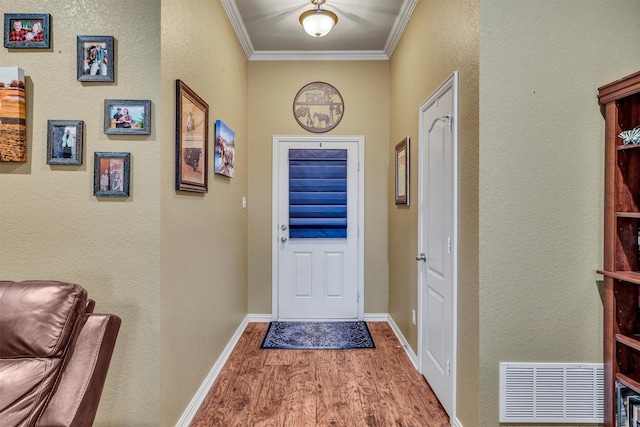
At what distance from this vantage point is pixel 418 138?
269cm

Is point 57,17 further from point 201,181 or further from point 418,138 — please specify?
point 418,138

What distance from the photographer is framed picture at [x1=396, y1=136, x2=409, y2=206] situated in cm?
299

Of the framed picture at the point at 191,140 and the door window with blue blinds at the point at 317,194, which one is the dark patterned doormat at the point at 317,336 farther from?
the framed picture at the point at 191,140

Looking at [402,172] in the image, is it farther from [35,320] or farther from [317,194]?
[35,320]

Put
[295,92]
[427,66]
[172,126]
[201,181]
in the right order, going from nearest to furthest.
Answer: [172,126], [201,181], [427,66], [295,92]

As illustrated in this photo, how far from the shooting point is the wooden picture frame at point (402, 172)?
2.99m

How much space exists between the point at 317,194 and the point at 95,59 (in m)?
2.45

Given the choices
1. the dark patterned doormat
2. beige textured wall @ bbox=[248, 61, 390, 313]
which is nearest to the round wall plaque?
beige textured wall @ bbox=[248, 61, 390, 313]

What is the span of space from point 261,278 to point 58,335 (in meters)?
2.70

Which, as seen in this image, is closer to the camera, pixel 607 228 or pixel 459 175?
pixel 607 228

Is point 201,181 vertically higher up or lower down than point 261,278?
higher up

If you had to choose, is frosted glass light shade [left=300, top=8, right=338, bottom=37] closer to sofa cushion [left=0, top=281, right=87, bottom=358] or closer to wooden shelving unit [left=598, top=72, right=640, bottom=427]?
wooden shelving unit [left=598, top=72, right=640, bottom=427]

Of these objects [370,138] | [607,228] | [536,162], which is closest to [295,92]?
[370,138]

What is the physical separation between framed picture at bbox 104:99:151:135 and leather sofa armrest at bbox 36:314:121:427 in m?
0.88
